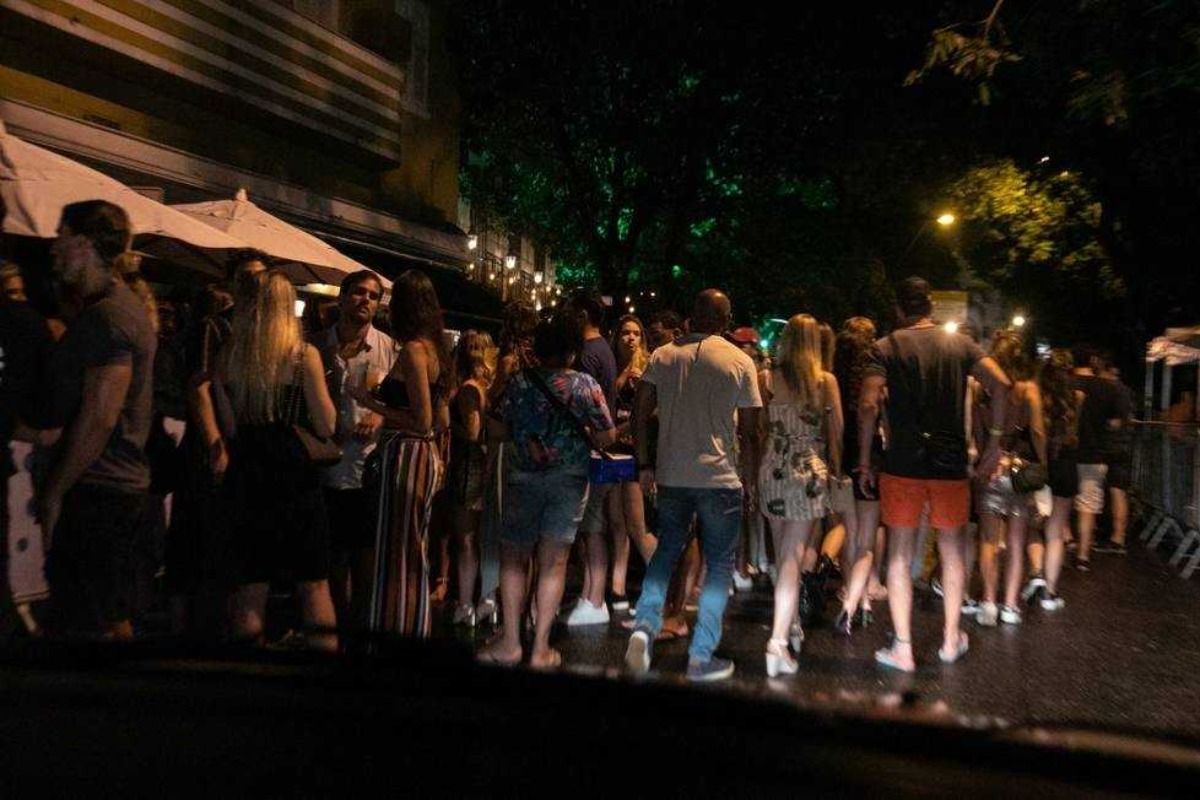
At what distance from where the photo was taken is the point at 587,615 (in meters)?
7.97

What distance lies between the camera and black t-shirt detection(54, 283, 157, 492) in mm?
4070

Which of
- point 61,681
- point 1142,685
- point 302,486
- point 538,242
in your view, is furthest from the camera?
point 538,242

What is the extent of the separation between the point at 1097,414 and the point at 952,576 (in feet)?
15.2

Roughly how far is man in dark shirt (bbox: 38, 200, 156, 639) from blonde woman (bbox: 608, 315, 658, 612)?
410 cm

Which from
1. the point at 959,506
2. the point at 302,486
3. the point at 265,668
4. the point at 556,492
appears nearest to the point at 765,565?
the point at 959,506

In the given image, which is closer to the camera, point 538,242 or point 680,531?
point 680,531

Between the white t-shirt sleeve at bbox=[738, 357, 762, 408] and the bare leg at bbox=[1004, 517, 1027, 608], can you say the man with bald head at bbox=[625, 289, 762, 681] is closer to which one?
the white t-shirt sleeve at bbox=[738, 357, 762, 408]

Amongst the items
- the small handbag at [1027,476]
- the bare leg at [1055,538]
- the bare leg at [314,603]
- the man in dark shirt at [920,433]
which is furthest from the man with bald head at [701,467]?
the bare leg at [1055,538]

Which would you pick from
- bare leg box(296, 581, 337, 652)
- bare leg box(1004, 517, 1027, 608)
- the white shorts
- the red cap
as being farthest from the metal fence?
bare leg box(296, 581, 337, 652)

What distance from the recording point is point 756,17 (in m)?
22.8

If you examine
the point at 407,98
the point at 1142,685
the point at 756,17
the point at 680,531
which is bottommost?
the point at 1142,685

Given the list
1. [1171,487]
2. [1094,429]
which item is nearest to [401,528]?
[1094,429]

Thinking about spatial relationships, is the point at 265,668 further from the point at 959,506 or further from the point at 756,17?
the point at 756,17

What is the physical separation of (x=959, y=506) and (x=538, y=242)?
36743 millimetres
